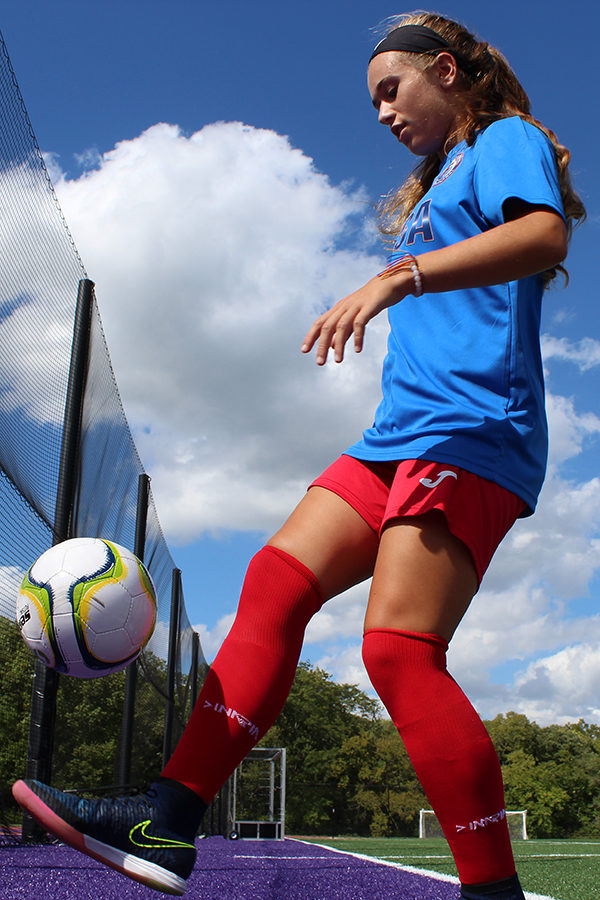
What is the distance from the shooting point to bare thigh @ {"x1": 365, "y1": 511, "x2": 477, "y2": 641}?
1462 millimetres

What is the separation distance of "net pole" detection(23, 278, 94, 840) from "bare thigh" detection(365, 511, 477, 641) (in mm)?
3285

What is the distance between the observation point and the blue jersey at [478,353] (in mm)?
1570

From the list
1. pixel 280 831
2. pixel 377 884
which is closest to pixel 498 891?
pixel 377 884

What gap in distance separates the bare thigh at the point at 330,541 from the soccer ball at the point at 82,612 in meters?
1.12

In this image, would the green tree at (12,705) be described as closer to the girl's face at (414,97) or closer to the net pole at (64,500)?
the net pole at (64,500)

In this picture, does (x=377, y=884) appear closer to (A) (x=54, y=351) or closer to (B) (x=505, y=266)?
(B) (x=505, y=266)

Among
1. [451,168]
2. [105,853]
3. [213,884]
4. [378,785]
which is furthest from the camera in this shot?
[378,785]

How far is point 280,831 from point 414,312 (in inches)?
942

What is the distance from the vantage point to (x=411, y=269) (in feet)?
4.74

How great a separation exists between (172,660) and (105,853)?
385 inches

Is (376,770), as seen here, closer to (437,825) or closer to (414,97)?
(437,825)

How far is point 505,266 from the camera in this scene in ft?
4.67

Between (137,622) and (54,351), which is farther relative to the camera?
(54,351)

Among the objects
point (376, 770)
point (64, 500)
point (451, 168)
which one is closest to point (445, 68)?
point (451, 168)
